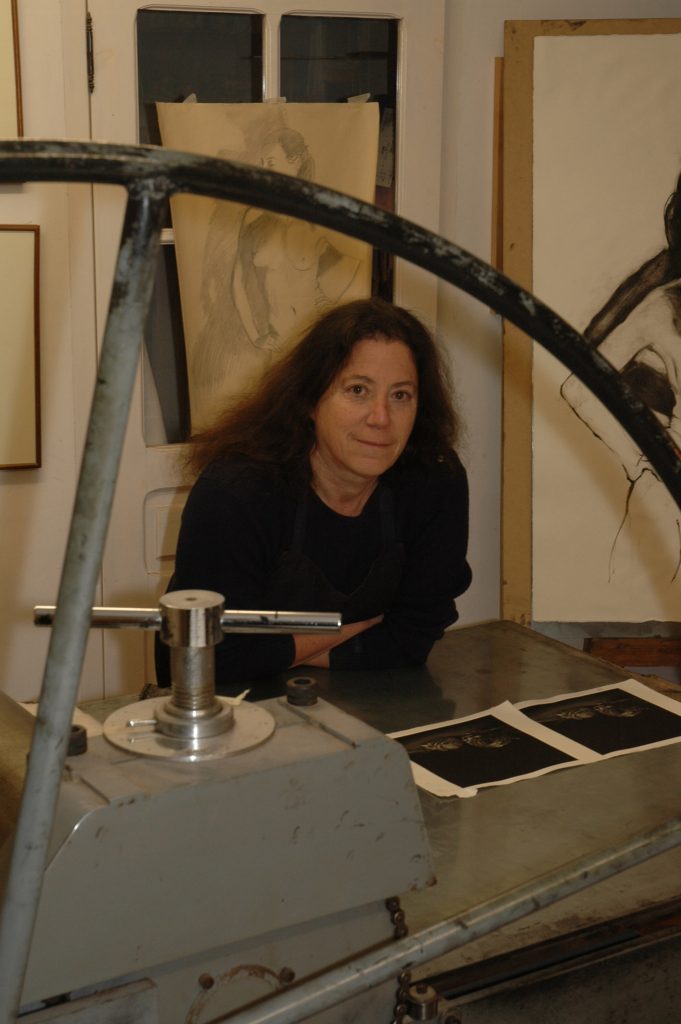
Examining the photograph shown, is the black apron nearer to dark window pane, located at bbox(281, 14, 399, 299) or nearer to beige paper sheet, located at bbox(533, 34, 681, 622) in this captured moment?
beige paper sheet, located at bbox(533, 34, 681, 622)

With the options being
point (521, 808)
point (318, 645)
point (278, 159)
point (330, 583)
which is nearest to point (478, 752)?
point (521, 808)

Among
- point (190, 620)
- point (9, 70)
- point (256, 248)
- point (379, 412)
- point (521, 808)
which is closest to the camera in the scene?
point (190, 620)

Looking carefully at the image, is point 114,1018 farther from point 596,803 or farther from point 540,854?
point 596,803

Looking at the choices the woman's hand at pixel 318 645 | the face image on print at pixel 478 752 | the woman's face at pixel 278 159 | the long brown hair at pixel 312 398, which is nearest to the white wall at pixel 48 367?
the woman's face at pixel 278 159

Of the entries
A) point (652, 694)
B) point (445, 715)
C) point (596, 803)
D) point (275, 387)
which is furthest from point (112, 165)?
point (275, 387)

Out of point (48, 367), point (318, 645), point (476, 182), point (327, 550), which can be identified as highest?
point (476, 182)

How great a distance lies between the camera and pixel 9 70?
8.42 ft

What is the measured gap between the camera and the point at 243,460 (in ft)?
6.66

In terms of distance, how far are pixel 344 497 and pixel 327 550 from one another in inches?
3.8

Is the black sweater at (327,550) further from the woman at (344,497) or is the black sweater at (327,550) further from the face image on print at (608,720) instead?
the face image on print at (608,720)

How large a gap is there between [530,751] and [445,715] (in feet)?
0.50

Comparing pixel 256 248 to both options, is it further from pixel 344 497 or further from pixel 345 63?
pixel 344 497

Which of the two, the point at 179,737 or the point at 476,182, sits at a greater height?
the point at 476,182

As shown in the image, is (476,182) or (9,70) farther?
(476,182)
